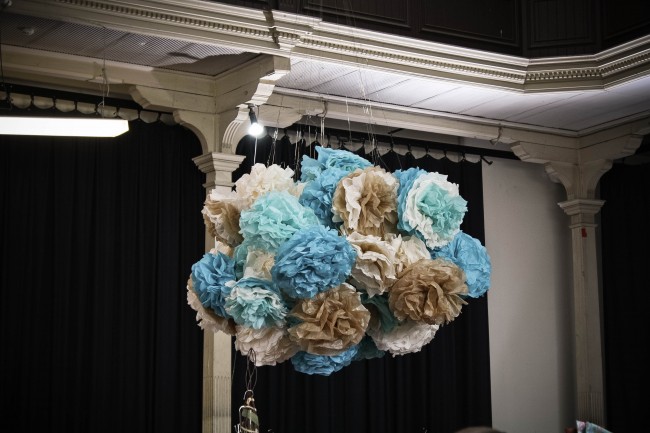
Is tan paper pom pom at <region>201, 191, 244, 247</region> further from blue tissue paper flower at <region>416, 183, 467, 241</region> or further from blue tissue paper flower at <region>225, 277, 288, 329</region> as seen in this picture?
blue tissue paper flower at <region>416, 183, 467, 241</region>

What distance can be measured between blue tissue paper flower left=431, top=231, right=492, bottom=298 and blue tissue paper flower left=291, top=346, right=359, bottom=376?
43cm

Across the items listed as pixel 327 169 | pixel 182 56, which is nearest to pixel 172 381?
pixel 182 56

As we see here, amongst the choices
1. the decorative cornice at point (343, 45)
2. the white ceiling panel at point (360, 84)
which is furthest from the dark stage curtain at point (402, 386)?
the decorative cornice at point (343, 45)

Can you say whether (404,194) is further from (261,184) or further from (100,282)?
(100,282)

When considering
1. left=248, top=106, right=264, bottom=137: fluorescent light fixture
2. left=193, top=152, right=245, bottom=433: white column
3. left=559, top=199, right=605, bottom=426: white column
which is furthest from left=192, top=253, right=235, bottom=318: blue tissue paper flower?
left=559, top=199, right=605, bottom=426: white column

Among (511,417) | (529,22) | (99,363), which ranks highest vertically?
(529,22)

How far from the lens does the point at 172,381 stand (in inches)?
281

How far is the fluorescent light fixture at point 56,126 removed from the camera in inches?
140

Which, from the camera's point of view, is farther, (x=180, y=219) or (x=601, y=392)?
(x=601, y=392)

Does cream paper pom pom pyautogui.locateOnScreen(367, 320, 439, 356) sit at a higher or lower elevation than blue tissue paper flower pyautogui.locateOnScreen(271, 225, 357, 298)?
lower

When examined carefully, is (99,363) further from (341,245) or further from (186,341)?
(341,245)

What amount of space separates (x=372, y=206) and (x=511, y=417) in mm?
6363

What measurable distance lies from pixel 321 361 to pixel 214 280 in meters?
0.44

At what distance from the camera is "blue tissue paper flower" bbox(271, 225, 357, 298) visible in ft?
→ 9.49
